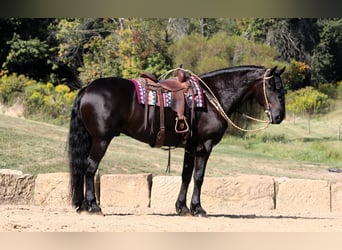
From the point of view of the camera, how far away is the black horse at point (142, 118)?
28.6ft

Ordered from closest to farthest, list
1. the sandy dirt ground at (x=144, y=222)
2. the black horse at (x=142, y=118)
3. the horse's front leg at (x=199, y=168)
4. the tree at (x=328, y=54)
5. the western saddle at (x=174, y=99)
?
the sandy dirt ground at (x=144, y=222), the black horse at (x=142, y=118), the western saddle at (x=174, y=99), the horse's front leg at (x=199, y=168), the tree at (x=328, y=54)

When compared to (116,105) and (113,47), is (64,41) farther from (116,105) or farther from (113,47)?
(116,105)

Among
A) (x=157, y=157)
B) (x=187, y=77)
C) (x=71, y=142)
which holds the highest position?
(x=187, y=77)

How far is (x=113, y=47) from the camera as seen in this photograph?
2597cm

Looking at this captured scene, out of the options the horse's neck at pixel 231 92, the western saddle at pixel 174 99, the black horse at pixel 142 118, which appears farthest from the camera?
the horse's neck at pixel 231 92

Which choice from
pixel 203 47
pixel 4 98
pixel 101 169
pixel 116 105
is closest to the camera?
pixel 116 105

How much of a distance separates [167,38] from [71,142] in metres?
17.9

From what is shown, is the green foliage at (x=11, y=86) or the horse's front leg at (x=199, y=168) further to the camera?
the green foliage at (x=11, y=86)

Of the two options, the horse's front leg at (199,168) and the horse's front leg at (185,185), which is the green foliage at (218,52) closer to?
the horse's front leg at (185,185)

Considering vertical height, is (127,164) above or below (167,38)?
below

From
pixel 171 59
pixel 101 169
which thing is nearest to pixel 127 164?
pixel 101 169

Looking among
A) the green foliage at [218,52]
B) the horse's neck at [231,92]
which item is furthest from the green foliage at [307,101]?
the horse's neck at [231,92]

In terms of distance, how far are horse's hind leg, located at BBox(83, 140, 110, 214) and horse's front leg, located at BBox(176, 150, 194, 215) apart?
1033mm

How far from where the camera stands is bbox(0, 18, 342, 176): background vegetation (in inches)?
893
